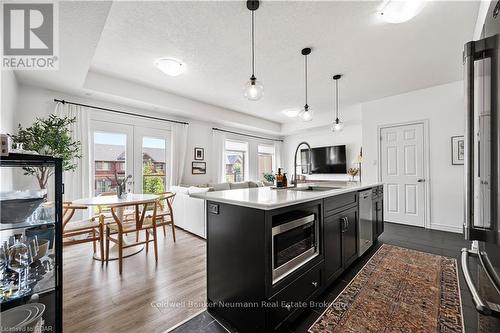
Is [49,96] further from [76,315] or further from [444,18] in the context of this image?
[444,18]

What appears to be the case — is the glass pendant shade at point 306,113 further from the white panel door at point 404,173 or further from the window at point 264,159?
the window at point 264,159

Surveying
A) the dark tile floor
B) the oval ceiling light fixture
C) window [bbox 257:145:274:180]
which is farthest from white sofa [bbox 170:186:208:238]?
window [bbox 257:145:274:180]

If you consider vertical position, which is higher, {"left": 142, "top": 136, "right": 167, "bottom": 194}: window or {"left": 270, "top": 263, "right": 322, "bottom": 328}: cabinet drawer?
{"left": 142, "top": 136, "right": 167, "bottom": 194}: window

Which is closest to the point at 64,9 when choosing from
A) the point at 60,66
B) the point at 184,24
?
the point at 184,24

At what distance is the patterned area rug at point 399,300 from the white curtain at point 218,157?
4135 millimetres

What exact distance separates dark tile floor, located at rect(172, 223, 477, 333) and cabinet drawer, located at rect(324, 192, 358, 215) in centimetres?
76

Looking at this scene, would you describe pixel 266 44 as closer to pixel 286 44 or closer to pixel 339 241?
pixel 286 44

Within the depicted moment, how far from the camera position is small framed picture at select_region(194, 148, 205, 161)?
213 inches

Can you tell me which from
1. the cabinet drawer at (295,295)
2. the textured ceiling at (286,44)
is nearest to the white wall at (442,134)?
the textured ceiling at (286,44)

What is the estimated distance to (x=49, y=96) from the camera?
11.3 feet

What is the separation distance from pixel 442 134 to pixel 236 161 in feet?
16.2

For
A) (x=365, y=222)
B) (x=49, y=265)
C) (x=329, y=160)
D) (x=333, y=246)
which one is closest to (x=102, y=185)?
(x=49, y=265)

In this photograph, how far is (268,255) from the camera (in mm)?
1319

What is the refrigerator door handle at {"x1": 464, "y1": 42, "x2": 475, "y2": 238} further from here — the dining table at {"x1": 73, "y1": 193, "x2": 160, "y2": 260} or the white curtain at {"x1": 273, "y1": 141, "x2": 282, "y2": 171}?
the white curtain at {"x1": 273, "y1": 141, "x2": 282, "y2": 171}
